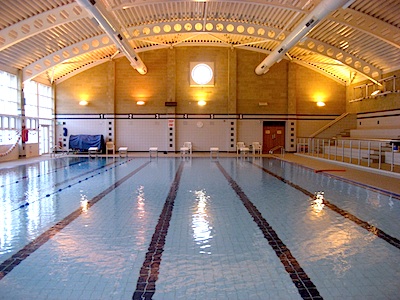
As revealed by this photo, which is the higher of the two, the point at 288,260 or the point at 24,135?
the point at 24,135

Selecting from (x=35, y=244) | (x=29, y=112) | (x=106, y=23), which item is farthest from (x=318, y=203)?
(x=29, y=112)

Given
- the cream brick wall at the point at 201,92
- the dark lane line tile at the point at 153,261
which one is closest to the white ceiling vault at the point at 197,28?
the cream brick wall at the point at 201,92

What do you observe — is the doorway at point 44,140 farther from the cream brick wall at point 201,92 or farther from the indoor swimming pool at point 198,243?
the indoor swimming pool at point 198,243

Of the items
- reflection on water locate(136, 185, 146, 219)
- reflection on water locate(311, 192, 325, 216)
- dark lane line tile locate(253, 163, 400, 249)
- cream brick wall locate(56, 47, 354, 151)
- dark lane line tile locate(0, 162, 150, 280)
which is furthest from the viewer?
cream brick wall locate(56, 47, 354, 151)

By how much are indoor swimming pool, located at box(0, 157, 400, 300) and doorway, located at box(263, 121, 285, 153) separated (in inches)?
481

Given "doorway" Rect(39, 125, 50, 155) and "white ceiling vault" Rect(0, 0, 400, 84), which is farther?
"doorway" Rect(39, 125, 50, 155)

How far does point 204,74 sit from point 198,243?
639 inches

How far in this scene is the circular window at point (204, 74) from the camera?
19453 mm

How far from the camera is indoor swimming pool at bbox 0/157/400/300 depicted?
3008 millimetres

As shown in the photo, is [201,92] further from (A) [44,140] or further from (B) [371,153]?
(B) [371,153]

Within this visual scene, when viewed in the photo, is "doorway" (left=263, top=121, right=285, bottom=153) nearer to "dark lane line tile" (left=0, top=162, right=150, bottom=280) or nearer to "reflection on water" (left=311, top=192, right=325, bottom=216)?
"reflection on water" (left=311, top=192, right=325, bottom=216)

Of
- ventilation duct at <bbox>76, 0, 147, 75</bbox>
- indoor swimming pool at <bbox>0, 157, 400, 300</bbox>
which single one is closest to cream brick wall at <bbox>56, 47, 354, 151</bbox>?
ventilation duct at <bbox>76, 0, 147, 75</bbox>

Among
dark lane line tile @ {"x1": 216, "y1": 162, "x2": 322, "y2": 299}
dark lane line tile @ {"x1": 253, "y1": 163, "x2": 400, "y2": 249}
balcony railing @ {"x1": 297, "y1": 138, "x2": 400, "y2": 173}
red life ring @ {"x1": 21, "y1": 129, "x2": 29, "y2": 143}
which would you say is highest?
red life ring @ {"x1": 21, "y1": 129, "x2": 29, "y2": 143}

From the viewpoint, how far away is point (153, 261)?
3576 millimetres
